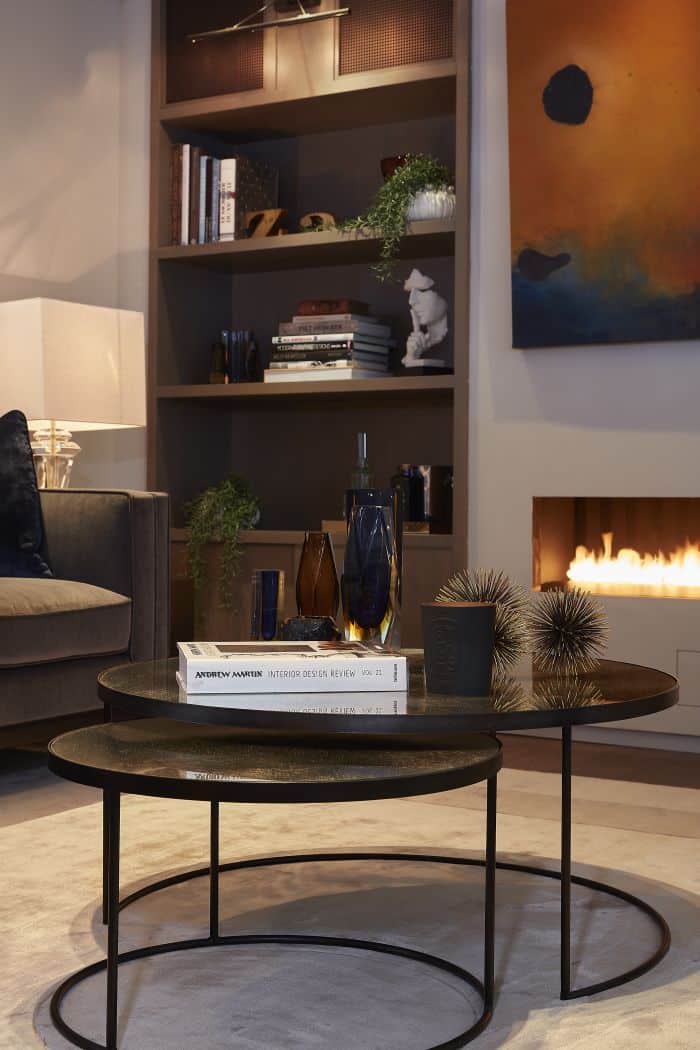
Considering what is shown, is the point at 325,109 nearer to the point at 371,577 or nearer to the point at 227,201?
the point at 227,201

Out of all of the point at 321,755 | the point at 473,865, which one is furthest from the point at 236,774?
the point at 473,865

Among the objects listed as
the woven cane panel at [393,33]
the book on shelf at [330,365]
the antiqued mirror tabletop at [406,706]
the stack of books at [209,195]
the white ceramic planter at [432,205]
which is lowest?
the antiqued mirror tabletop at [406,706]

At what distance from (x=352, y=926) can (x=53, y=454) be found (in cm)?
253

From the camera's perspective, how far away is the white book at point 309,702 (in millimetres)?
1659

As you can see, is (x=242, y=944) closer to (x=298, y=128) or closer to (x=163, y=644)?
(x=163, y=644)

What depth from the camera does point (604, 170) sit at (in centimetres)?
393

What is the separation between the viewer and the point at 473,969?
6.25 ft

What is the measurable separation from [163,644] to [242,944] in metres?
1.60

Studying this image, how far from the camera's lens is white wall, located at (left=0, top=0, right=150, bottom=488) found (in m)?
4.54

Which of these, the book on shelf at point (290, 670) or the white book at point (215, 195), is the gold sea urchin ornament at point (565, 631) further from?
the white book at point (215, 195)

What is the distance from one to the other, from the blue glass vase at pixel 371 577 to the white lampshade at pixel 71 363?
2.08m

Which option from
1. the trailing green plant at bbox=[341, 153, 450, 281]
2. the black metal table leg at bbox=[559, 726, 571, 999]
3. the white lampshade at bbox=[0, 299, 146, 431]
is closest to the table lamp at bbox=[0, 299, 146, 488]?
the white lampshade at bbox=[0, 299, 146, 431]

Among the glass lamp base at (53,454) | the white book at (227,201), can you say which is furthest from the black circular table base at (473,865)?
the white book at (227,201)

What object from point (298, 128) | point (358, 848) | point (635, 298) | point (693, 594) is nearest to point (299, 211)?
point (298, 128)
